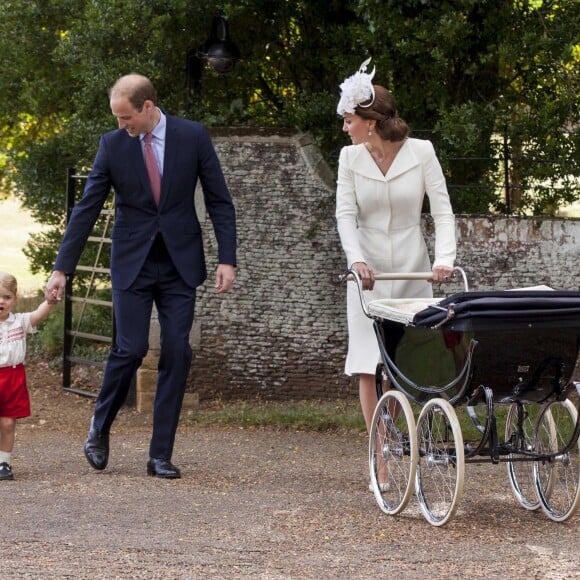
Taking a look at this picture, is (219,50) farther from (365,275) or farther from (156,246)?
(365,275)

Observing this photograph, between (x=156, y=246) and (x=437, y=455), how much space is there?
7.06 ft

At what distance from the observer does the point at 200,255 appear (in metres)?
7.31

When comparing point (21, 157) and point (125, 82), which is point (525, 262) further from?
point (21, 157)

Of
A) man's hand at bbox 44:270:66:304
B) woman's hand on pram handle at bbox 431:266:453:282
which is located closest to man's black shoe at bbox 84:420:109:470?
man's hand at bbox 44:270:66:304

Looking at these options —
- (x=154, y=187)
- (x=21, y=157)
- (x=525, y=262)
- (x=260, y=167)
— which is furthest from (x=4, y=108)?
(x=154, y=187)

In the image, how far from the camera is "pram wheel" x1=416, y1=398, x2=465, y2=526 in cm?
575

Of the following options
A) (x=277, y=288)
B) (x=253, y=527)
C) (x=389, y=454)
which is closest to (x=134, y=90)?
(x=389, y=454)

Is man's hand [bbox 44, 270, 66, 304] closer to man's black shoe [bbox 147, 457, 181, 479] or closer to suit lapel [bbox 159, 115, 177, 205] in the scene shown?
suit lapel [bbox 159, 115, 177, 205]

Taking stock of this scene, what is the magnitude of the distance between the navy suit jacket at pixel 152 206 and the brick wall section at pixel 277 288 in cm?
365

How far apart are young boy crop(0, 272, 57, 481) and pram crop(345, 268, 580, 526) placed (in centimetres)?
214

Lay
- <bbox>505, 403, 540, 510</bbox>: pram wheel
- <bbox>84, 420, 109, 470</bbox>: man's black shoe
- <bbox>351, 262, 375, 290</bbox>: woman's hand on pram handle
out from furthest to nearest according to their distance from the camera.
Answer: <bbox>84, 420, 109, 470</bbox>: man's black shoe, <bbox>351, 262, 375, 290</bbox>: woman's hand on pram handle, <bbox>505, 403, 540, 510</bbox>: pram wheel

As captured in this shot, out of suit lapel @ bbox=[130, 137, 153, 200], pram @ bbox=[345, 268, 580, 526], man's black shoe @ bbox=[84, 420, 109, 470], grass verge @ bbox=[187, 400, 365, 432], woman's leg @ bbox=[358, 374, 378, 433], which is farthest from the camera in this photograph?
grass verge @ bbox=[187, 400, 365, 432]

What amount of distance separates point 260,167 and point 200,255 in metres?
3.83

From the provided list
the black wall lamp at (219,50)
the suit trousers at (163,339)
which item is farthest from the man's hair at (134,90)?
the black wall lamp at (219,50)
